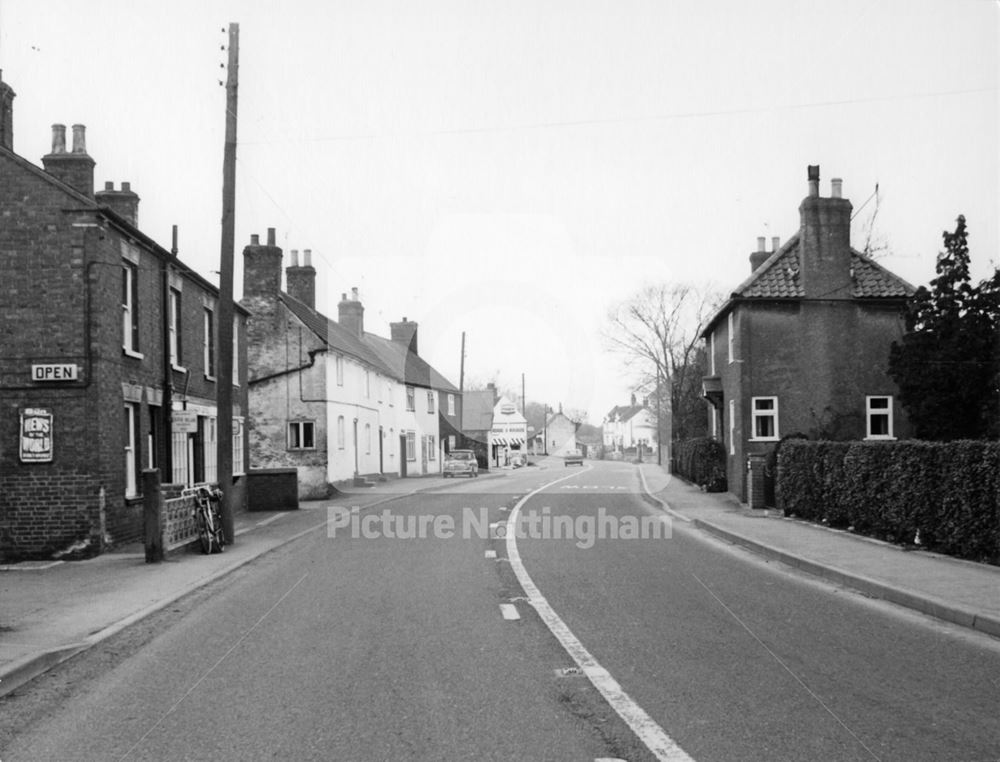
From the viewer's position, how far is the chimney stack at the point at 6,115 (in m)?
17.4

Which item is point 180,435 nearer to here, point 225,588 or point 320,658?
point 225,588

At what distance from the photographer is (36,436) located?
16.3 metres

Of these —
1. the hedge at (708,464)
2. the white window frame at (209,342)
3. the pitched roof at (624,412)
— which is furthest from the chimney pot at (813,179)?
the pitched roof at (624,412)

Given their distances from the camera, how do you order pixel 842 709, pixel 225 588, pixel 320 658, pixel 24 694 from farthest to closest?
pixel 225 588, pixel 320 658, pixel 24 694, pixel 842 709

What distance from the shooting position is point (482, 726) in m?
6.08

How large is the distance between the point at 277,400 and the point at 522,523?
2045 cm

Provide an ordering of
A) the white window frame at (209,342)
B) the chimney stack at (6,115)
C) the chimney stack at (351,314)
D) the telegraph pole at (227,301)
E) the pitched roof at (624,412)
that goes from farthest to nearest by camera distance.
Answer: the pitched roof at (624,412) → the chimney stack at (351,314) → the white window frame at (209,342) → the telegraph pole at (227,301) → the chimney stack at (6,115)

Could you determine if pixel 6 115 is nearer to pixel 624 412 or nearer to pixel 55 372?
pixel 55 372

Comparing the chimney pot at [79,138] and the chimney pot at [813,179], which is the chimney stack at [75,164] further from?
the chimney pot at [813,179]

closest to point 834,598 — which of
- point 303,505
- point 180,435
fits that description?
point 180,435

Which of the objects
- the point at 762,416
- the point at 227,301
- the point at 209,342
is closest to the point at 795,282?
the point at 762,416

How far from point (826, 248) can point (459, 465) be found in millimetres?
31384

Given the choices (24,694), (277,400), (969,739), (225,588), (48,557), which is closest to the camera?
(969,739)

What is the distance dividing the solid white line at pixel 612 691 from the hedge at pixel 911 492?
6074mm
